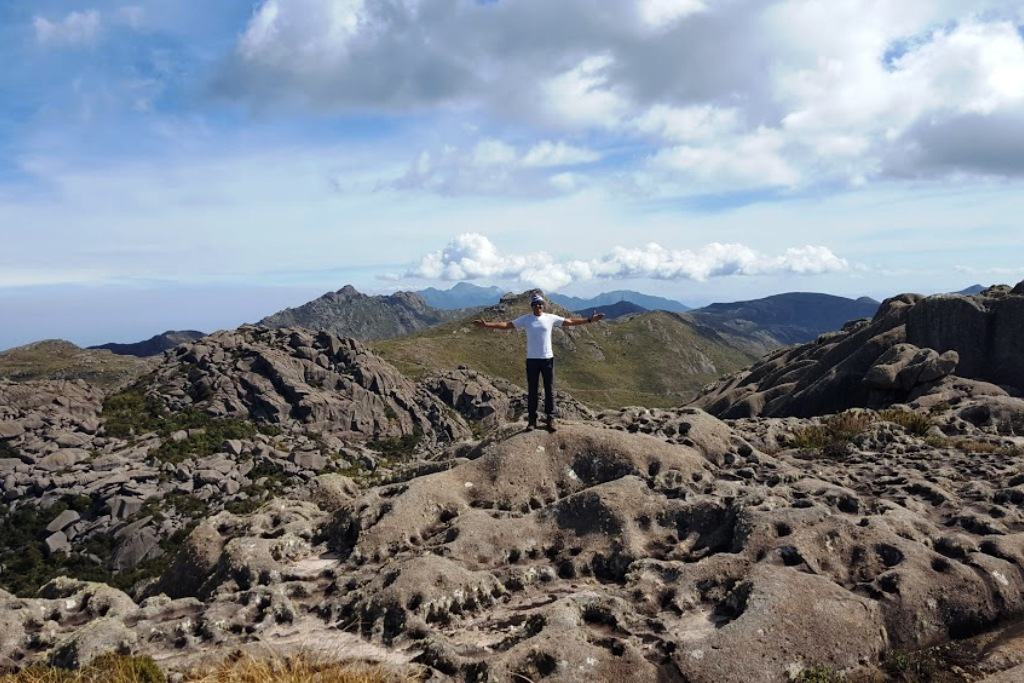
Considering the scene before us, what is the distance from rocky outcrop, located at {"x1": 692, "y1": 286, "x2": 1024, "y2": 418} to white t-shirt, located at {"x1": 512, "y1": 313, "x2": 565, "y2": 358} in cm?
4820

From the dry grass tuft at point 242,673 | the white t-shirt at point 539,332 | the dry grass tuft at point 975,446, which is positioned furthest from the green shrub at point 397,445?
the dry grass tuft at point 242,673

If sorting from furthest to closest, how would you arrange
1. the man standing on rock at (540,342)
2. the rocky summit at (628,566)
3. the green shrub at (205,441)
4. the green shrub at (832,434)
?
the green shrub at (205,441)
the green shrub at (832,434)
the man standing on rock at (540,342)
the rocky summit at (628,566)

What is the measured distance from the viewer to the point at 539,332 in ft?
81.0

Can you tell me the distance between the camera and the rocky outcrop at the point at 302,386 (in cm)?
15425

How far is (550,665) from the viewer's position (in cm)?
1342

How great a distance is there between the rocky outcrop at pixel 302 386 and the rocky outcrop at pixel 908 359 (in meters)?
109

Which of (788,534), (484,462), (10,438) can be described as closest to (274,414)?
(10,438)

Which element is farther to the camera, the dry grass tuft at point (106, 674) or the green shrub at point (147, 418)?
the green shrub at point (147, 418)

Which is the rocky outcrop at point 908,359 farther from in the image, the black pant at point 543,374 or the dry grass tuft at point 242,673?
the dry grass tuft at point 242,673

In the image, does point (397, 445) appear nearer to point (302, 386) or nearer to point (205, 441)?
point (302, 386)

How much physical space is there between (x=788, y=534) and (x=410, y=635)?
35.7 ft

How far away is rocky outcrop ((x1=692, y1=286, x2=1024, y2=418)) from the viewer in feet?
200

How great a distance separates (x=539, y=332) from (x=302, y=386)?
151135mm

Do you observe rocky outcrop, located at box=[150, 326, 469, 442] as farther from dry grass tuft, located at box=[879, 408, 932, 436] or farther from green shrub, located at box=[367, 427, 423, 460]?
dry grass tuft, located at box=[879, 408, 932, 436]
